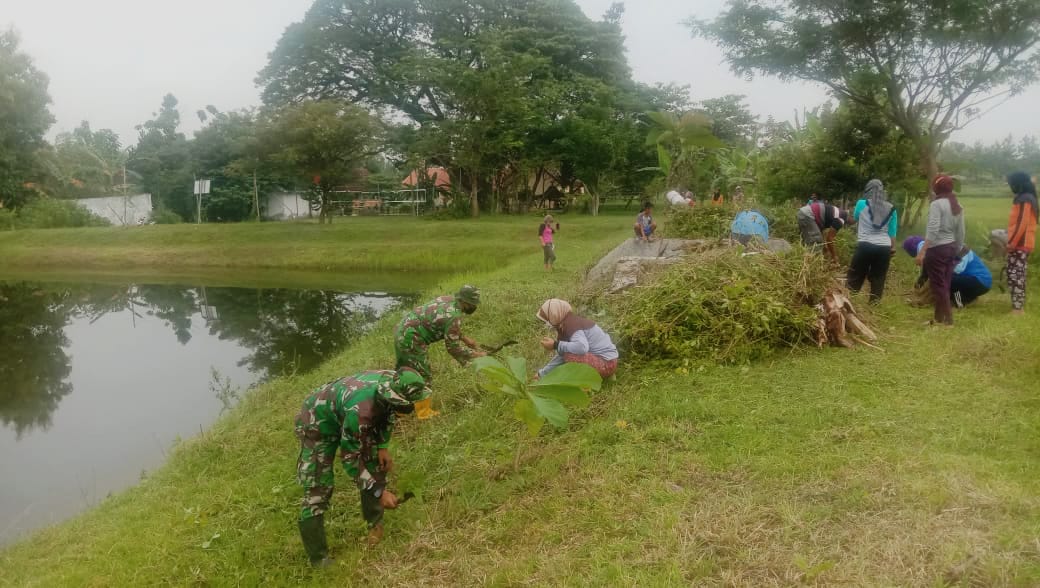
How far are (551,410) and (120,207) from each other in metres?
37.0

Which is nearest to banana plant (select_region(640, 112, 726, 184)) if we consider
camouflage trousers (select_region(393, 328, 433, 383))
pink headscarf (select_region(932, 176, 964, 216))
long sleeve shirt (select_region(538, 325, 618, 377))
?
pink headscarf (select_region(932, 176, 964, 216))

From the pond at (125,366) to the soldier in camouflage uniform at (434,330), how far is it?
10.2 feet

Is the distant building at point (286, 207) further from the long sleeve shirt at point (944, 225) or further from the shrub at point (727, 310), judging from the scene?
the long sleeve shirt at point (944, 225)

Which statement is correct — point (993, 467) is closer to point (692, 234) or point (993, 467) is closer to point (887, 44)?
point (692, 234)

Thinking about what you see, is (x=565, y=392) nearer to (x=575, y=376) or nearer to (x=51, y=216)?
(x=575, y=376)

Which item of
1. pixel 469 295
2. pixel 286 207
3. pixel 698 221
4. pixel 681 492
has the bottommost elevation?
pixel 681 492

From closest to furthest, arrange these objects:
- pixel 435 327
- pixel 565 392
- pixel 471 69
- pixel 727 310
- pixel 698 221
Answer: pixel 565 392, pixel 435 327, pixel 727 310, pixel 698 221, pixel 471 69

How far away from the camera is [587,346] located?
5.09 metres

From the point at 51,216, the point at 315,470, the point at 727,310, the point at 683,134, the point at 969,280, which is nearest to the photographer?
the point at 315,470

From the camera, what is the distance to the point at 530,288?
11047 mm

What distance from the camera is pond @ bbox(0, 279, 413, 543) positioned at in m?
6.30

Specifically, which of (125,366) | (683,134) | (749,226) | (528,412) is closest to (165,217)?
(125,366)

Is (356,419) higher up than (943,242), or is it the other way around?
(943,242)

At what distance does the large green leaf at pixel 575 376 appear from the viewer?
9.66 feet
